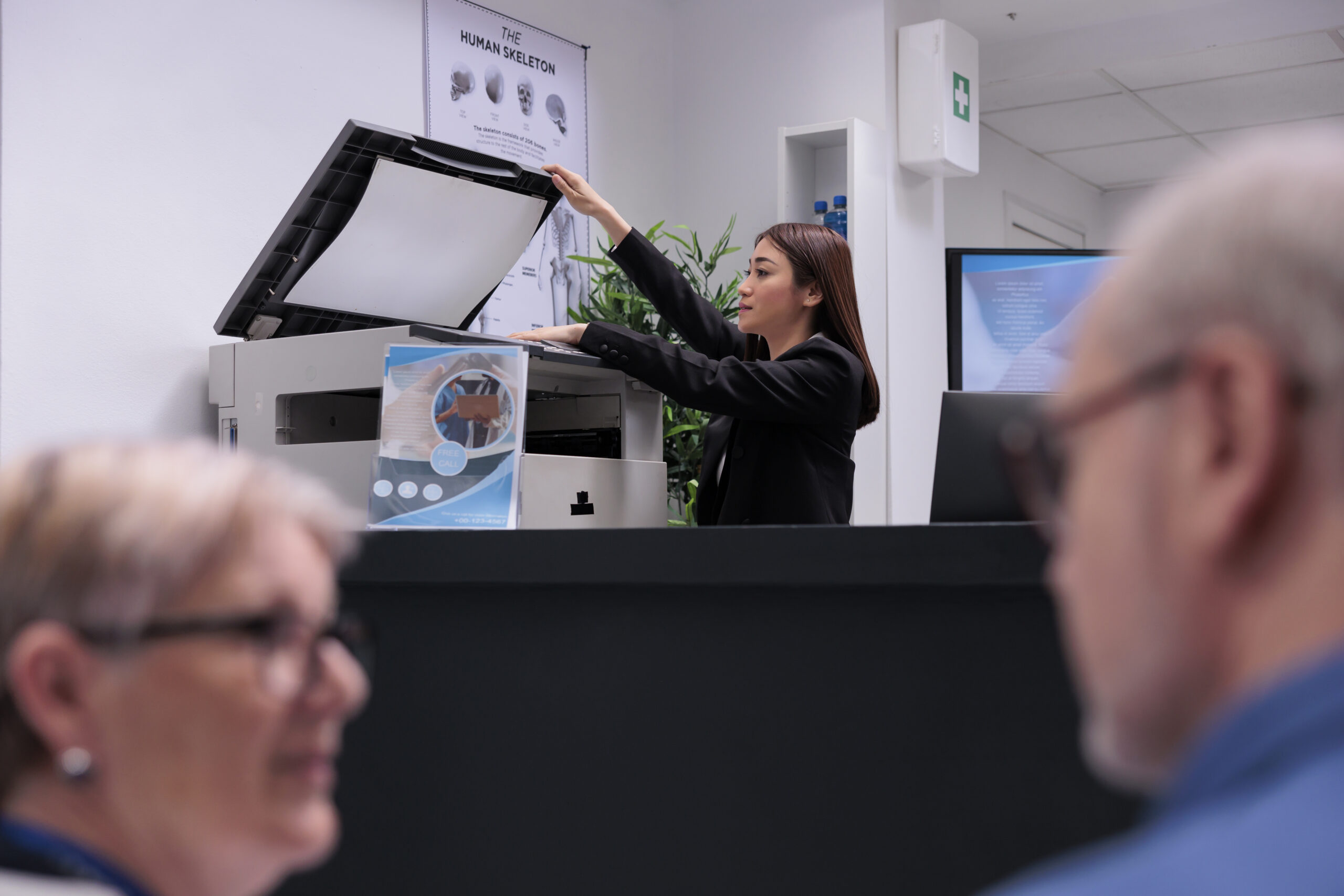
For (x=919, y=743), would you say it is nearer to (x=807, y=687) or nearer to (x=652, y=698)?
(x=807, y=687)

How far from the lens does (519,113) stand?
3436mm

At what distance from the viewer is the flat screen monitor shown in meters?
3.39

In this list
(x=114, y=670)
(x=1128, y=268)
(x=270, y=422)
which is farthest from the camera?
(x=270, y=422)

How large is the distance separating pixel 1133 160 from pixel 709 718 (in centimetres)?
589

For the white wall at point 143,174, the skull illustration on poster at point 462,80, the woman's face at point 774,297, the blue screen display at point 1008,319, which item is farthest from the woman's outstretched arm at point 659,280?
the blue screen display at point 1008,319

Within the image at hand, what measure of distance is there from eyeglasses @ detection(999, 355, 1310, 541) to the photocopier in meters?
1.16

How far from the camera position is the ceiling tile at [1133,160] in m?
5.96

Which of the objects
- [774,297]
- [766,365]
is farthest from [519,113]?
[766,365]

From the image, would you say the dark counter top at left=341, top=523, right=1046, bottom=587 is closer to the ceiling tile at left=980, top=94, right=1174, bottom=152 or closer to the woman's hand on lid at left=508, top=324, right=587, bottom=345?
the woman's hand on lid at left=508, top=324, right=587, bottom=345

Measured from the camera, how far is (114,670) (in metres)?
0.62

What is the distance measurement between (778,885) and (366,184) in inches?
51.6

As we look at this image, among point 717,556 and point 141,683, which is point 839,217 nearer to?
point 717,556

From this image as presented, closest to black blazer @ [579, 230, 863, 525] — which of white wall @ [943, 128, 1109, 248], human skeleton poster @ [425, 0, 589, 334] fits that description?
human skeleton poster @ [425, 0, 589, 334]

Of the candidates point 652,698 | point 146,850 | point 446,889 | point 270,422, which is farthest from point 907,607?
point 270,422
